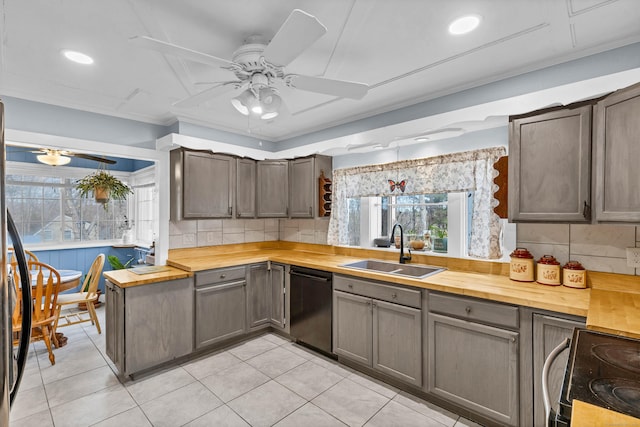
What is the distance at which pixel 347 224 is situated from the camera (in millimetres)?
3816

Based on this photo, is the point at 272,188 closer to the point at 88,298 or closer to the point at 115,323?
the point at 115,323

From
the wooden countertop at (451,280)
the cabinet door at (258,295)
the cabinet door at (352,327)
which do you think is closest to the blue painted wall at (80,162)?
the wooden countertop at (451,280)

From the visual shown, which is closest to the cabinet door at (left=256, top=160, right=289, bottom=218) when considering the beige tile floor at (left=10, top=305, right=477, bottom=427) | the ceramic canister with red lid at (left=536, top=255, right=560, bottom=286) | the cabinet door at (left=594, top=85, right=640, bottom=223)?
the beige tile floor at (left=10, top=305, right=477, bottom=427)

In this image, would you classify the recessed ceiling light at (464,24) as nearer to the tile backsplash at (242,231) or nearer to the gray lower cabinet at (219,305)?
the tile backsplash at (242,231)

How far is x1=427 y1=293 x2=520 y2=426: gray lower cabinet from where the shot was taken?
1971 millimetres

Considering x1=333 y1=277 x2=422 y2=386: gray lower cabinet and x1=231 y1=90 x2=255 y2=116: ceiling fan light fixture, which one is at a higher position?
x1=231 y1=90 x2=255 y2=116: ceiling fan light fixture

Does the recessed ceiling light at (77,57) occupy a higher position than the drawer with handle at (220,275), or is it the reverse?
the recessed ceiling light at (77,57)

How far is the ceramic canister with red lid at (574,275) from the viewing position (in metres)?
2.12

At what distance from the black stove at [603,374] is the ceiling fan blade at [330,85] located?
1634mm

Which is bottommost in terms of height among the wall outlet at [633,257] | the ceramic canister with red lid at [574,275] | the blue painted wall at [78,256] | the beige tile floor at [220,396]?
the beige tile floor at [220,396]

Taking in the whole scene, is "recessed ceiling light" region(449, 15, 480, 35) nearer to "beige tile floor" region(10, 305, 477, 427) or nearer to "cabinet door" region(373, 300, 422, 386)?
"cabinet door" region(373, 300, 422, 386)

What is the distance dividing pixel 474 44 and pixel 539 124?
71 cm

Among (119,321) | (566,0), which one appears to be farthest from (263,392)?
(566,0)

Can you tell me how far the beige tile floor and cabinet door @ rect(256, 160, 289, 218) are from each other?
1699mm
